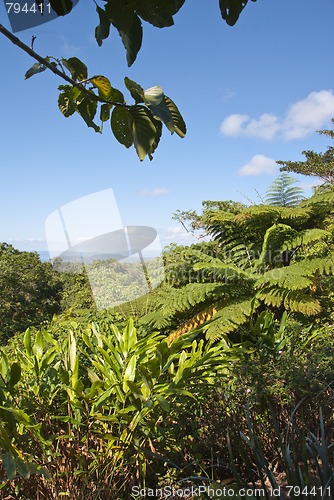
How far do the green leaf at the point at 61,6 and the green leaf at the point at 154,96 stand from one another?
26cm

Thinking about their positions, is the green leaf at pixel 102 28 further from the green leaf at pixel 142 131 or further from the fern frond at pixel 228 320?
the fern frond at pixel 228 320

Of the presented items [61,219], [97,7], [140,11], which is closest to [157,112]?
[140,11]

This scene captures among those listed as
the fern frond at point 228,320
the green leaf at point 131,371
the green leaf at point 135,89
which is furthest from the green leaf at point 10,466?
the fern frond at point 228,320

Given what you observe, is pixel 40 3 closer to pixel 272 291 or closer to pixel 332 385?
pixel 332 385

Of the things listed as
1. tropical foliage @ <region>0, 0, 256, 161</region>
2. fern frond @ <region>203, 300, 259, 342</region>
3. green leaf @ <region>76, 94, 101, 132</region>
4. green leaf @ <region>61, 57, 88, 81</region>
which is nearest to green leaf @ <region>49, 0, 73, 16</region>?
tropical foliage @ <region>0, 0, 256, 161</region>

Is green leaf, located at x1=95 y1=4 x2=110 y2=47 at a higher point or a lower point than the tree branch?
higher

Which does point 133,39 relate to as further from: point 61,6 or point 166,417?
point 166,417

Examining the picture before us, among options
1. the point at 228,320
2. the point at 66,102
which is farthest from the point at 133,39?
the point at 228,320

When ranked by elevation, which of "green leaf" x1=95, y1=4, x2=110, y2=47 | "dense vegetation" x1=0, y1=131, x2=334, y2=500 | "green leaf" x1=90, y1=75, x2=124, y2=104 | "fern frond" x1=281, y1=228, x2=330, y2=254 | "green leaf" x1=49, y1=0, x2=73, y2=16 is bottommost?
"dense vegetation" x1=0, y1=131, x2=334, y2=500

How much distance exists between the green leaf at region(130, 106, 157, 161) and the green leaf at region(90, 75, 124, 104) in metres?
0.11

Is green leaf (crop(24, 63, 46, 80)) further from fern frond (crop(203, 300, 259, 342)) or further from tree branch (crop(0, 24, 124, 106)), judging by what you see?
fern frond (crop(203, 300, 259, 342))

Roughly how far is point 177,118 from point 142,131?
0.06m

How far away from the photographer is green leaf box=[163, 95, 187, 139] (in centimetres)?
71

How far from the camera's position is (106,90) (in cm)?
80
